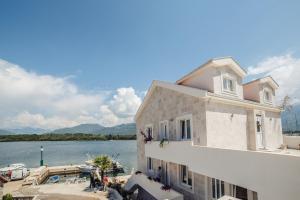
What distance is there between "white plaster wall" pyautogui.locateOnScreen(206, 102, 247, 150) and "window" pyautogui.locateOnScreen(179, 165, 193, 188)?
10.1 ft

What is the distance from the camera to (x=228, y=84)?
1775 cm

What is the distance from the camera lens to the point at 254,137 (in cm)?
1678

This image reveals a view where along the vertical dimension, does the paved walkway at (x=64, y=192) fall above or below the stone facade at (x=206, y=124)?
below

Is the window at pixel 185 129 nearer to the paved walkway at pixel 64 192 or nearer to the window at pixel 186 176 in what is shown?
the window at pixel 186 176

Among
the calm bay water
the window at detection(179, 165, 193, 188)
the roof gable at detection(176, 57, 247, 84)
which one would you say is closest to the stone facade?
the window at detection(179, 165, 193, 188)

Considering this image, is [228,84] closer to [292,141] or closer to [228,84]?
[228,84]

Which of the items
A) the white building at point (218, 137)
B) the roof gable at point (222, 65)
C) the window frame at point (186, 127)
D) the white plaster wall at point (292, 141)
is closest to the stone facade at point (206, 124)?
the white building at point (218, 137)

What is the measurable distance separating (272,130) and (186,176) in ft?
31.3

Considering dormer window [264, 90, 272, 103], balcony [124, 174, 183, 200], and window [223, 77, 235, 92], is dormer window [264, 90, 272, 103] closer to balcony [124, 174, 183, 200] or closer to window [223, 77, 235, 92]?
window [223, 77, 235, 92]

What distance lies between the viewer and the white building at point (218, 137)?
8148 mm

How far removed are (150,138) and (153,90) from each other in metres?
4.75

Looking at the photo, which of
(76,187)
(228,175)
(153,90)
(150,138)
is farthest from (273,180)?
(76,187)

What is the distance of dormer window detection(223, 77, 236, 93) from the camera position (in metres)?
17.4

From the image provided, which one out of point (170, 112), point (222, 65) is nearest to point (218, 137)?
point (170, 112)
